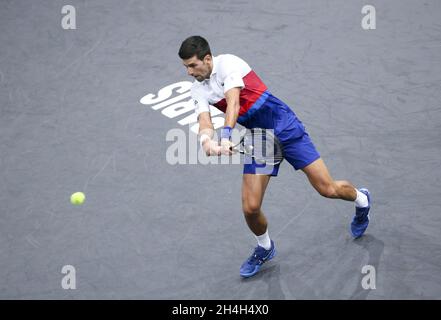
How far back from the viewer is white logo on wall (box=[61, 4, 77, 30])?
9516 mm

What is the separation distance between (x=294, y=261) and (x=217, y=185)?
1.26m

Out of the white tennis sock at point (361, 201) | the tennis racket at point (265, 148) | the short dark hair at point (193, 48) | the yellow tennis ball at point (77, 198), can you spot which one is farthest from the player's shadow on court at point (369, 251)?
the yellow tennis ball at point (77, 198)

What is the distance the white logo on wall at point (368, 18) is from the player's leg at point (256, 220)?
3866 mm

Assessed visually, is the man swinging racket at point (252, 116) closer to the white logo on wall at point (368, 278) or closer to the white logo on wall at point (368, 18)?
the white logo on wall at point (368, 278)

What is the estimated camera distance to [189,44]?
18.2ft

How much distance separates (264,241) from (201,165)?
1.56 meters

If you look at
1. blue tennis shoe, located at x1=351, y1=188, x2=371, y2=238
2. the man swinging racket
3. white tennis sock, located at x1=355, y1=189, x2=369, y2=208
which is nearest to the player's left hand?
the man swinging racket

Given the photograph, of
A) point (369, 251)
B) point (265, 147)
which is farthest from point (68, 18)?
point (369, 251)

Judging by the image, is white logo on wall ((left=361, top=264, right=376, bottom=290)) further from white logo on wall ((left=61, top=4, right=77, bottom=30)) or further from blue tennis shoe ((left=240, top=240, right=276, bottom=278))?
white logo on wall ((left=61, top=4, right=77, bottom=30))

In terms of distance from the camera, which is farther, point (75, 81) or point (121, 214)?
point (75, 81)

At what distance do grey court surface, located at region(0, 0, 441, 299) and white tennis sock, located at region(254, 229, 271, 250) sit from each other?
0.79 feet

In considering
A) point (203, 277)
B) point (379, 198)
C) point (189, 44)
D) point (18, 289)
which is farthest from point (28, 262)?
point (379, 198)

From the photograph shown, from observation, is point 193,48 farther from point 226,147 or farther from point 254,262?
point 254,262

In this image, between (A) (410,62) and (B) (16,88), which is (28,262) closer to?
(B) (16,88)
